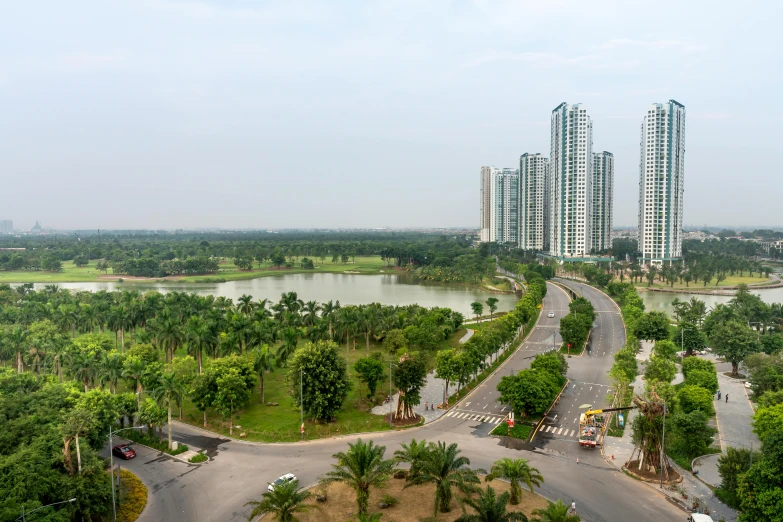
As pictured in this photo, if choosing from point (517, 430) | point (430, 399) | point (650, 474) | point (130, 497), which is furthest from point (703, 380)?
point (130, 497)

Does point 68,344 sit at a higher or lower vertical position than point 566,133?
lower

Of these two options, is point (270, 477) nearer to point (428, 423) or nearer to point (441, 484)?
point (441, 484)

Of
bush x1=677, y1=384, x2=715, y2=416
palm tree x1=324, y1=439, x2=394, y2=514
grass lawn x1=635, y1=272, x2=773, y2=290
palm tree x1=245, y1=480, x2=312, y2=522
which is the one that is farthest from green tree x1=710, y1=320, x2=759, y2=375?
grass lawn x1=635, y1=272, x2=773, y2=290

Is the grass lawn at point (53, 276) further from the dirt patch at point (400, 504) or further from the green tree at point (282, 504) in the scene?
the green tree at point (282, 504)

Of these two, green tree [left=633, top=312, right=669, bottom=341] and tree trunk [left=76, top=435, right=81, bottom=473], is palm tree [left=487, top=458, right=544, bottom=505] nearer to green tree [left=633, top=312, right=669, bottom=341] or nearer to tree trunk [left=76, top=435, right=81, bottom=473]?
tree trunk [left=76, top=435, right=81, bottom=473]

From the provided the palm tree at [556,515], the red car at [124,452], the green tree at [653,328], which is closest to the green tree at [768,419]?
the palm tree at [556,515]

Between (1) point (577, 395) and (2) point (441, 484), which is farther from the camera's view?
(1) point (577, 395)

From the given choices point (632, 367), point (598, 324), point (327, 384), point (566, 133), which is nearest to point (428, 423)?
point (327, 384)
